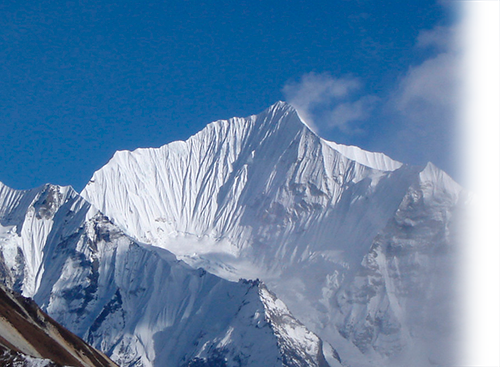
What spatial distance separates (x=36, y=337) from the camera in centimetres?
12500

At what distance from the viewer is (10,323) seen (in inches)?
4761

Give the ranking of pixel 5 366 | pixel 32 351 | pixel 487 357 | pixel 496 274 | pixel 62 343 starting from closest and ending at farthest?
pixel 5 366 → pixel 32 351 → pixel 62 343 → pixel 487 357 → pixel 496 274

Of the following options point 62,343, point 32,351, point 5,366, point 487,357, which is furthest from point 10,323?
point 487,357

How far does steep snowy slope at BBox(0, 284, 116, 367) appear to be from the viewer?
116250 mm

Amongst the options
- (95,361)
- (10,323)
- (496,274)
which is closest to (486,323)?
(496,274)

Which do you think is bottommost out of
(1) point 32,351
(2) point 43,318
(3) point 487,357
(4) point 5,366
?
(4) point 5,366

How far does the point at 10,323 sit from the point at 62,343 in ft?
55.8

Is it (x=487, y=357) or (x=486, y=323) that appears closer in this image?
(x=487, y=357)

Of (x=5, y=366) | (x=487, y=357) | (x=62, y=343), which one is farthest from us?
(x=487, y=357)

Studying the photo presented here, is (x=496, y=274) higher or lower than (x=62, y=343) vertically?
higher

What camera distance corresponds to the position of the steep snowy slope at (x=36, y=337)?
116 m

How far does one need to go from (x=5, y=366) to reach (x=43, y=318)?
56653mm

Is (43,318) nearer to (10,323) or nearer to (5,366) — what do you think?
(10,323)

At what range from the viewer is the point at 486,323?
655 ft
